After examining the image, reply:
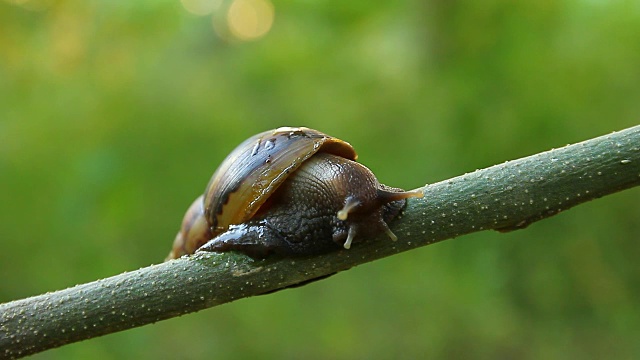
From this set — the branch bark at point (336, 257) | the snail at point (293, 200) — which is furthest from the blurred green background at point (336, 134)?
the branch bark at point (336, 257)

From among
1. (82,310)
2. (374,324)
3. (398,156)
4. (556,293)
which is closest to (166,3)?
(398,156)

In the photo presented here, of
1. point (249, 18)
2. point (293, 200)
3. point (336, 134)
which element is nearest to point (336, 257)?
point (293, 200)

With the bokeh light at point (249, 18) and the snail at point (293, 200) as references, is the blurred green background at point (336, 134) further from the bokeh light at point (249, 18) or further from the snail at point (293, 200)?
the snail at point (293, 200)

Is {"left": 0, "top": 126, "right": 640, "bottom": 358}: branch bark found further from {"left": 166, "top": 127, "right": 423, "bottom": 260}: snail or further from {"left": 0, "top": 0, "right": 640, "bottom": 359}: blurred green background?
{"left": 0, "top": 0, "right": 640, "bottom": 359}: blurred green background

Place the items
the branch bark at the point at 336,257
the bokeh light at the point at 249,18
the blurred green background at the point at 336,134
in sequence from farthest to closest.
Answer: the bokeh light at the point at 249,18 < the blurred green background at the point at 336,134 < the branch bark at the point at 336,257

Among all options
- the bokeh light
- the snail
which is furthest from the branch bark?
the bokeh light

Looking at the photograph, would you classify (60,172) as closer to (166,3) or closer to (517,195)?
(166,3)
